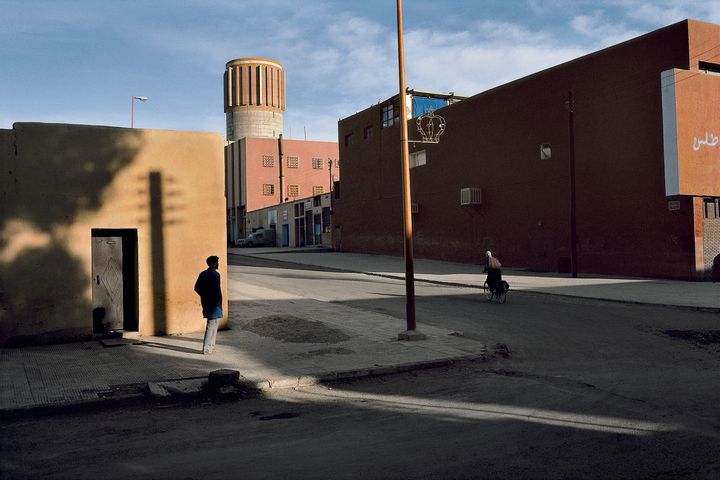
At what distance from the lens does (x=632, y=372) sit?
8219 mm

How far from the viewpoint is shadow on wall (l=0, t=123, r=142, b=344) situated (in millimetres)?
10562

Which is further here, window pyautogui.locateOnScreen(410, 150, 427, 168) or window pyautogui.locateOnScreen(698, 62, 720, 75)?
window pyautogui.locateOnScreen(410, 150, 427, 168)

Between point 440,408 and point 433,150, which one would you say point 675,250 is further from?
point 440,408

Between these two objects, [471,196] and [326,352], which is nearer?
[326,352]

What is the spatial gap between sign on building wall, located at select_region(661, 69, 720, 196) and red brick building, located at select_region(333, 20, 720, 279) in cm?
5

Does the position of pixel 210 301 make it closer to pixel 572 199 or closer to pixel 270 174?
pixel 572 199

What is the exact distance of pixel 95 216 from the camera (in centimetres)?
1131

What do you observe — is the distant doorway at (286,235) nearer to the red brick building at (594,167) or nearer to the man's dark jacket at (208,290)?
the red brick building at (594,167)

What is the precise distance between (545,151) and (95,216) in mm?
22497

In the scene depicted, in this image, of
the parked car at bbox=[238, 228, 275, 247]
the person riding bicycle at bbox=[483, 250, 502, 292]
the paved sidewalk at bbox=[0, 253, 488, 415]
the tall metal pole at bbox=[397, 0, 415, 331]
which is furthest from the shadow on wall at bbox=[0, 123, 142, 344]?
the parked car at bbox=[238, 228, 275, 247]

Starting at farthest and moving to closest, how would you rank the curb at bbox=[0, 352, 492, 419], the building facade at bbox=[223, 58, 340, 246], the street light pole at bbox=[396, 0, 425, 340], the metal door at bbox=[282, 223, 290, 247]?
the building facade at bbox=[223, 58, 340, 246], the metal door at bbox=[282, 223, 290, 247], the street light pole at bbox=[396, 0, 425, 340], the curb at bbox=[0, 352, 492, 419]

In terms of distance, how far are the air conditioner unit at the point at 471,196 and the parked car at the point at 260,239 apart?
29.5 meters

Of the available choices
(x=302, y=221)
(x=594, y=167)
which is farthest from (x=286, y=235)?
(x=594, y=167)

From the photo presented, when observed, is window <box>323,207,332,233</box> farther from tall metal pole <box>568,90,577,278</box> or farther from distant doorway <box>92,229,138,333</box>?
distant doorway <box>92,229,138,333</box>
